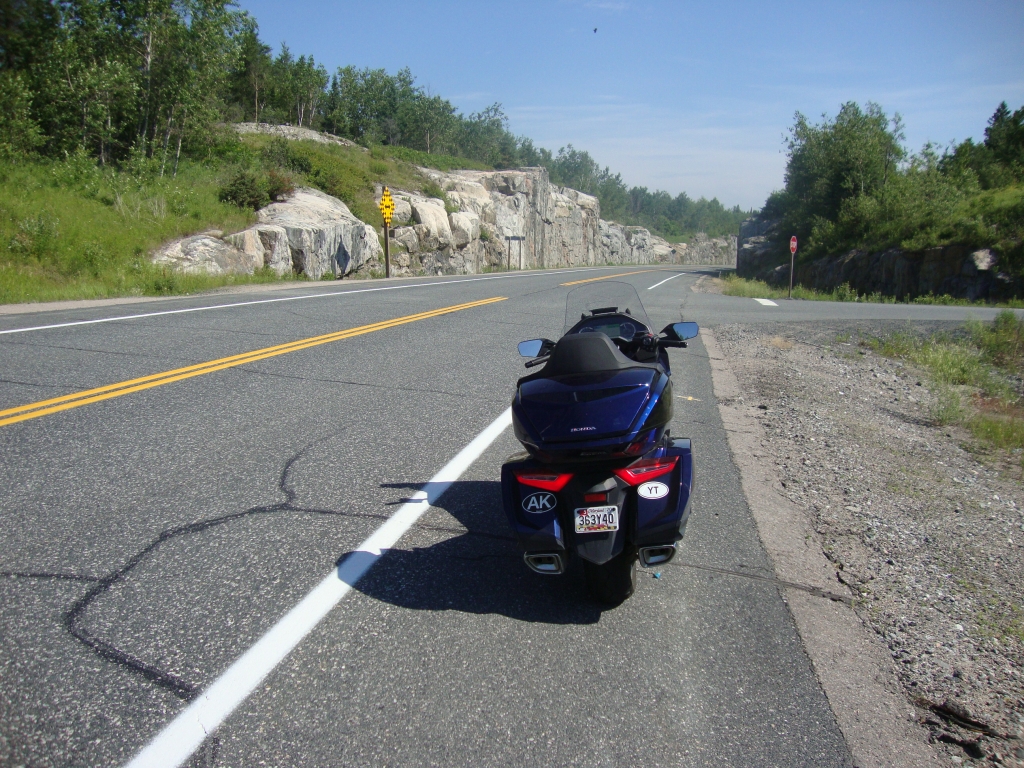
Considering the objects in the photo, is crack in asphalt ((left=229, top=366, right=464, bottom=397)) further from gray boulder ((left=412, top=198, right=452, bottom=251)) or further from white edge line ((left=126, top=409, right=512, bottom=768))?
gray boulder ((left=412, top=198, right=452, bottom=251))

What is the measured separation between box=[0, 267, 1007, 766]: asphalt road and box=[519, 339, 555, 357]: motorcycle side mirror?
1.02 m

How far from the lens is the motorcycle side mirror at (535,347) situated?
444cm

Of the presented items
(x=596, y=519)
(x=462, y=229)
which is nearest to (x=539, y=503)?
(x=596, y=519)

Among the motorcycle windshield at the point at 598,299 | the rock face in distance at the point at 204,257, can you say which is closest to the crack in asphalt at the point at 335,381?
the motorcycle windshield at the point at 598,299

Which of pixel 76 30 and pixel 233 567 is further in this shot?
pixel 76 30

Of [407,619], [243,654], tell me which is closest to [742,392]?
[407,619]

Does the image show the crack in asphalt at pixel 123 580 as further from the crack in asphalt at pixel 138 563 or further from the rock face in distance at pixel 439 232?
the rock face in distance at pixel 439 232

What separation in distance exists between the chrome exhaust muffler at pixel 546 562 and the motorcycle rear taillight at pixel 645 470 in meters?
0.46

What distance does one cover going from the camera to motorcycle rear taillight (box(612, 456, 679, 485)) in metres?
3.25

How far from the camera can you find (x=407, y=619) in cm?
328

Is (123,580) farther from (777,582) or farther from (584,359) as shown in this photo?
(777,582)

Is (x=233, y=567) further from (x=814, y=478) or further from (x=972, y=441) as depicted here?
(x=972, y=441)

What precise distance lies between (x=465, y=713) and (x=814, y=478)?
4.02 metres

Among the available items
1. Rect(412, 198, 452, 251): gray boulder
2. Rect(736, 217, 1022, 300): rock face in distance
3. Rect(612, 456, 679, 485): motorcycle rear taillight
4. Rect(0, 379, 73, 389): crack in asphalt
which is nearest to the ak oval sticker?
Rect(612, 456, 679, 485): motorcycle rear taillight
